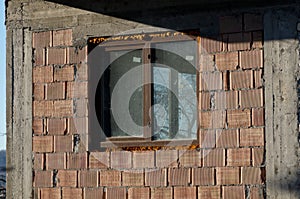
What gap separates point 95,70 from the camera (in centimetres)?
751

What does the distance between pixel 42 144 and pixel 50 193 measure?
0.48 meters

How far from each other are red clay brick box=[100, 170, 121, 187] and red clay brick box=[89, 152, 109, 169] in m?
0.06

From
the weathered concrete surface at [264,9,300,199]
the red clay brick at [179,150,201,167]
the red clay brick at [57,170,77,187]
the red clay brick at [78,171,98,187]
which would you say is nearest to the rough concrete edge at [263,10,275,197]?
the weathered concrete surface at [264,9,300,199]

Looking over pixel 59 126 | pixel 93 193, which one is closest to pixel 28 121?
pixel 59 126

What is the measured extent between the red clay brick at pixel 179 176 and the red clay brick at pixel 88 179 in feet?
2.40

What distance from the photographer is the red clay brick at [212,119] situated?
696cm

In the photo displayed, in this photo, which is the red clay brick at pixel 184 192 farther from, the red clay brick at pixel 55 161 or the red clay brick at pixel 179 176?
the red clay brick at pixel 55 161

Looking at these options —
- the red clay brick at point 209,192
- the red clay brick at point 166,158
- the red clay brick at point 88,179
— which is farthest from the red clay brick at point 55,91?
the red clay brick at point 209,192

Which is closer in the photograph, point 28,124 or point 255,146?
point 255,146

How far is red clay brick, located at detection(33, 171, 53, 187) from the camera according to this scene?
7500 mm

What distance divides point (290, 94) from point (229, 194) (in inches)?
40.3

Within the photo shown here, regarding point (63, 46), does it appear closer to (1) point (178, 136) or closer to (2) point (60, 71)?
(2) point (60, 71)

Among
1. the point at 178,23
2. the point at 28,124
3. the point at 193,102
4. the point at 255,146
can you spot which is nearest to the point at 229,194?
the point at 255,146

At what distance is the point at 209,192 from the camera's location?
691 cm
